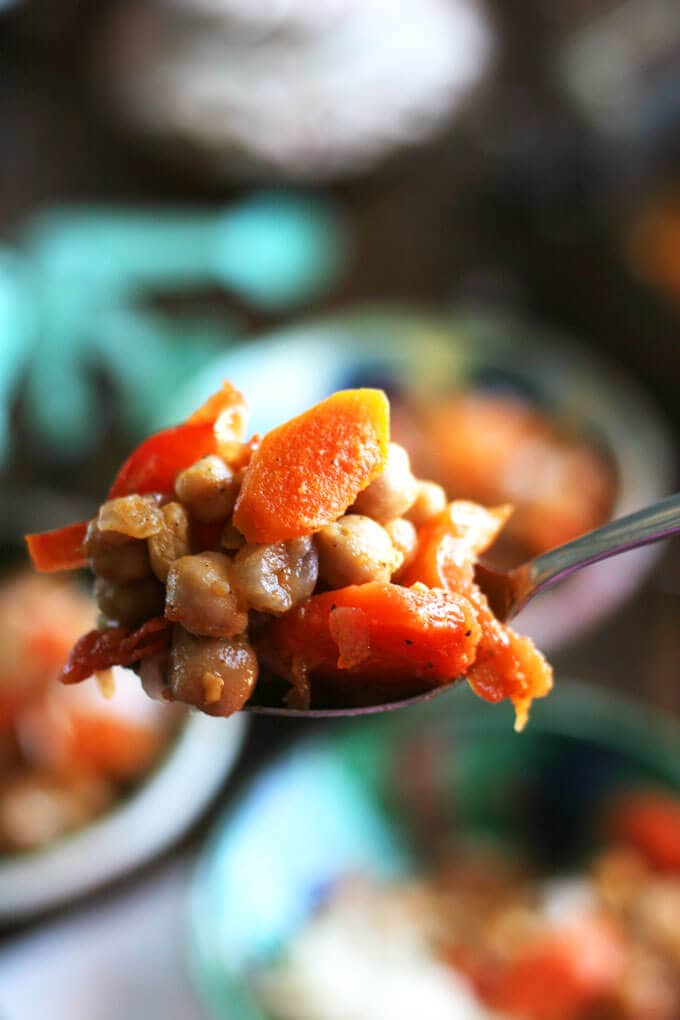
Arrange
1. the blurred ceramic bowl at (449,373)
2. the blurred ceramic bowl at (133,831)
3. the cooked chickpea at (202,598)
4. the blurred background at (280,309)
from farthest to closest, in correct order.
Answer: the blurred ceramic bowl at (449,373) → the blurred background at (280,309) → the blurred ceramic bowl at (133,831) → the cooked chickpea at (202,598)

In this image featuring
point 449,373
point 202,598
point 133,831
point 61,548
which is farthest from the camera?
point 449,373

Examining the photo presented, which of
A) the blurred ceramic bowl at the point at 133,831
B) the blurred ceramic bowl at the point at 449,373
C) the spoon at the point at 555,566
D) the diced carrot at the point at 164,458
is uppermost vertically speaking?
the diced carrot at the point at 164,458

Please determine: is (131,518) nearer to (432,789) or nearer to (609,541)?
(609,541)

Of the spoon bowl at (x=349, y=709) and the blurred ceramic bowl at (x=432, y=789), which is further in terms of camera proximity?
the blurred ceramic bowl at (x=432, y=789)

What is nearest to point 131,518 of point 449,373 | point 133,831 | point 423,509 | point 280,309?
point 423,509

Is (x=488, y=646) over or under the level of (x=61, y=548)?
under

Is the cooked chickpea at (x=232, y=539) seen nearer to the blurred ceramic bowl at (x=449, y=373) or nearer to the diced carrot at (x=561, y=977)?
the diced carrot at (x=561, y=977)

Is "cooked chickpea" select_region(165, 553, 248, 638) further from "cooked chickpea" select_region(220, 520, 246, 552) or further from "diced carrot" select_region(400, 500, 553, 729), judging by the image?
"diced carrot" select_region(400, 500, 553, 729)

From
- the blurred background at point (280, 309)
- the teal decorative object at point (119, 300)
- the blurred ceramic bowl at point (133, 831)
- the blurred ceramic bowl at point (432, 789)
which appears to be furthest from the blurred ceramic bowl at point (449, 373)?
the blurred ceramic bowl at point (133, 831)
